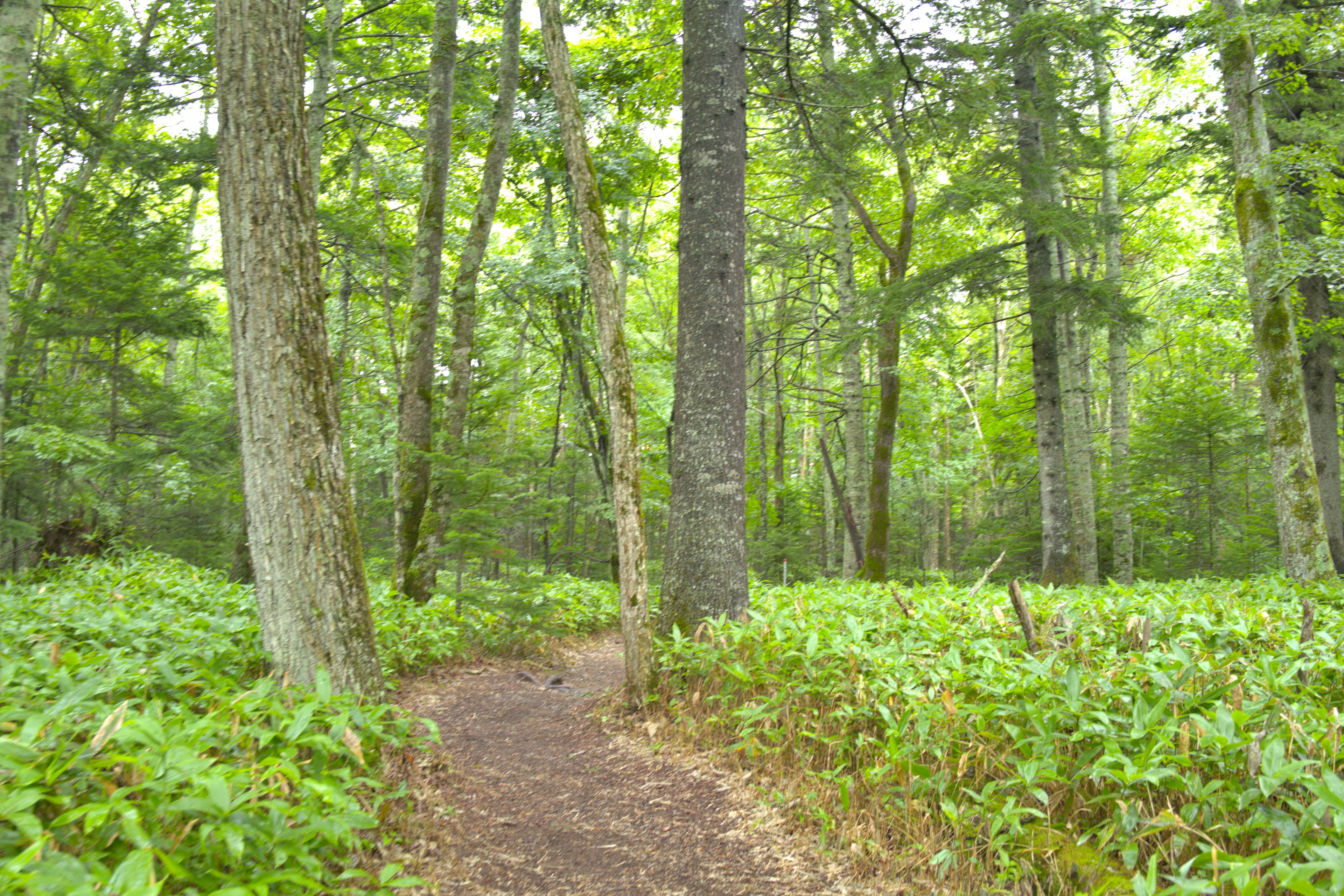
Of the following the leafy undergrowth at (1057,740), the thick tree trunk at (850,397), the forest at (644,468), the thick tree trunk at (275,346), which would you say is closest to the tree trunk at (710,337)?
the forest at (644,468)

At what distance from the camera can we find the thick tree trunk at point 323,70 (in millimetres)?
8617

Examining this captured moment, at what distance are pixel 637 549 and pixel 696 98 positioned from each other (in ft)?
13.3

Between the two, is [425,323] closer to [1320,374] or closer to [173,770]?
[173,770]

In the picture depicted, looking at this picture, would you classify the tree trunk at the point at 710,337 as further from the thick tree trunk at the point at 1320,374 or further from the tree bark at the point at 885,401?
the thick tree trunk at the point at 1320,374

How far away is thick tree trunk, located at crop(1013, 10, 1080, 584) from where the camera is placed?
1044cm

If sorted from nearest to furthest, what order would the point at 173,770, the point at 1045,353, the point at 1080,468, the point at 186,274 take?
the point at 173,770
the point at 186,274
the point at 1045,353
the point at 1080,468

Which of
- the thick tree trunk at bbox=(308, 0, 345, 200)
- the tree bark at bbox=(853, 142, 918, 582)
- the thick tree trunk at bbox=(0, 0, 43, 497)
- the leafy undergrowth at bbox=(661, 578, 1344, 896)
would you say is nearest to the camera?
the leafy undergrowth at bbox=(661, 578, 1344, 896)

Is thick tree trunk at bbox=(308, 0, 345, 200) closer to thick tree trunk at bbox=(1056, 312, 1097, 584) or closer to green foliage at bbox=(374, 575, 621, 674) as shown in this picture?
green foliage at bbox=(374, 575, 621, 674)

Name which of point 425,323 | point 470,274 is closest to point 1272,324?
point 470,274

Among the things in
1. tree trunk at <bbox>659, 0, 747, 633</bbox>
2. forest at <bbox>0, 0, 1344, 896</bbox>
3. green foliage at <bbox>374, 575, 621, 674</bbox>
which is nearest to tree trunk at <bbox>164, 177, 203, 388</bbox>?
forest at <bbox>0, 0, 1344, 896</bbox>

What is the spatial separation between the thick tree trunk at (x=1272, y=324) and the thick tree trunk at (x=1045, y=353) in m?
2.29

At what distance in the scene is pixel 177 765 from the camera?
7.41ft

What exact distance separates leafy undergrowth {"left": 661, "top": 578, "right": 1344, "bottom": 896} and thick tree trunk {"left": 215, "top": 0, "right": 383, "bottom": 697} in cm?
268

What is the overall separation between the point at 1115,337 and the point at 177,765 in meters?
12.6
